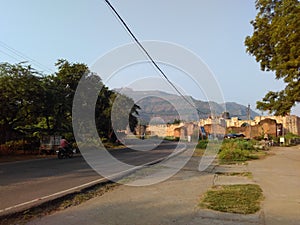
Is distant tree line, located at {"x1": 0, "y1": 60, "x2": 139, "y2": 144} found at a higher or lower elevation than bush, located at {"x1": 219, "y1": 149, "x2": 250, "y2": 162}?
higher

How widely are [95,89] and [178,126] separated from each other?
35355 mm

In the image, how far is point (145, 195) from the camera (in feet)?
28.6

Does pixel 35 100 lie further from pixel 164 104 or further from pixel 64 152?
pixel 164 104

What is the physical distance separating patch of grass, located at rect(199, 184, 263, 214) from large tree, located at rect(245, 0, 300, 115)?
8815mm

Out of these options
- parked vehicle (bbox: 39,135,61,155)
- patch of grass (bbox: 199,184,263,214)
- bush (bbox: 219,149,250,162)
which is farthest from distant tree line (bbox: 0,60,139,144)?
patch of grass (bbox: 199,184,263,214)

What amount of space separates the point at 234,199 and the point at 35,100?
64.0ft

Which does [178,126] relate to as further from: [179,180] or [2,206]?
[2,206]

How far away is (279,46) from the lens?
1720 centimetres

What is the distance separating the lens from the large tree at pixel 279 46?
16266 mm

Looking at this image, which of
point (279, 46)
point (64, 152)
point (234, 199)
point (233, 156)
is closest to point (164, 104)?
point (233, 156)

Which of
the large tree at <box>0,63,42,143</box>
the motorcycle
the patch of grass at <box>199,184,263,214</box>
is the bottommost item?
the patch of grass at <box>199,184,263,214</box>

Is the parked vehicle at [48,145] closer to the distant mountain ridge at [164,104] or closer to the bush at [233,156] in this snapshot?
the distant mountain ridge at [164,104]

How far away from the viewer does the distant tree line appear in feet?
74.2

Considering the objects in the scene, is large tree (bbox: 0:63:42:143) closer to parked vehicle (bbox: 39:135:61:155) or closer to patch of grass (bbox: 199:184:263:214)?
parked vehicle (bbox: 39:135:61:155)
